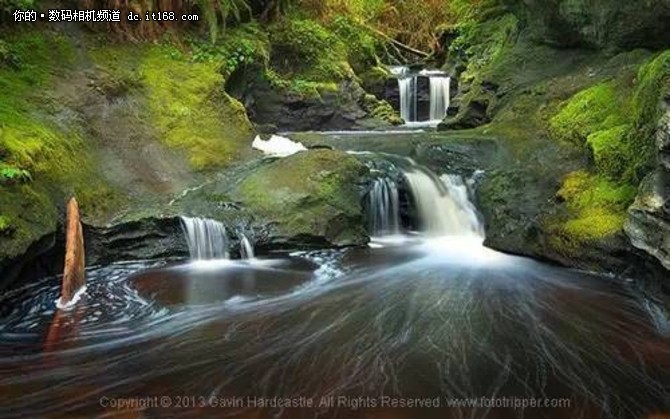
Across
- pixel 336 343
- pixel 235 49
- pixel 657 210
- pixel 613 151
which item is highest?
pixel 235 49

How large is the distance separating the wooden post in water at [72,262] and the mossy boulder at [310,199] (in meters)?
2.42

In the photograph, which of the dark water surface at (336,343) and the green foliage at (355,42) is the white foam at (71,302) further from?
the green foliage at (355,42)

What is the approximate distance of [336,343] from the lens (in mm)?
5383

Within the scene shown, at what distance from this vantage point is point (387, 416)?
4133 mm

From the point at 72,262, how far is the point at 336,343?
2.98 meters

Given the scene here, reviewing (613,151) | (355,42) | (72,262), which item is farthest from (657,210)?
(355,42)

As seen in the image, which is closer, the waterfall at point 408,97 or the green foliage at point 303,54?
the green foliage at point 303,54

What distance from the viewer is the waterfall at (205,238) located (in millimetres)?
8023

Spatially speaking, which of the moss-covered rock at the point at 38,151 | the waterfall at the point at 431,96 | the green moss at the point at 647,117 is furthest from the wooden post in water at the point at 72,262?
the waterfall at the point at 431,96

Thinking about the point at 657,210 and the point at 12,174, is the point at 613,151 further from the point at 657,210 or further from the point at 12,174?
the point at 12,174

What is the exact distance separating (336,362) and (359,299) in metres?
1.61

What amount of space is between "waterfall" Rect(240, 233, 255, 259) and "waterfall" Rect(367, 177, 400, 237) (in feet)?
6.57

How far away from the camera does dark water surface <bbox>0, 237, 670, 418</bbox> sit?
4336 millimetres

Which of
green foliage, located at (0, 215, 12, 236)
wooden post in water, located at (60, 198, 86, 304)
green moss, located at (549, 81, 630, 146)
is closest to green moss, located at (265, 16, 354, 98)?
green moss, located at (549, 81, 630, 146)
